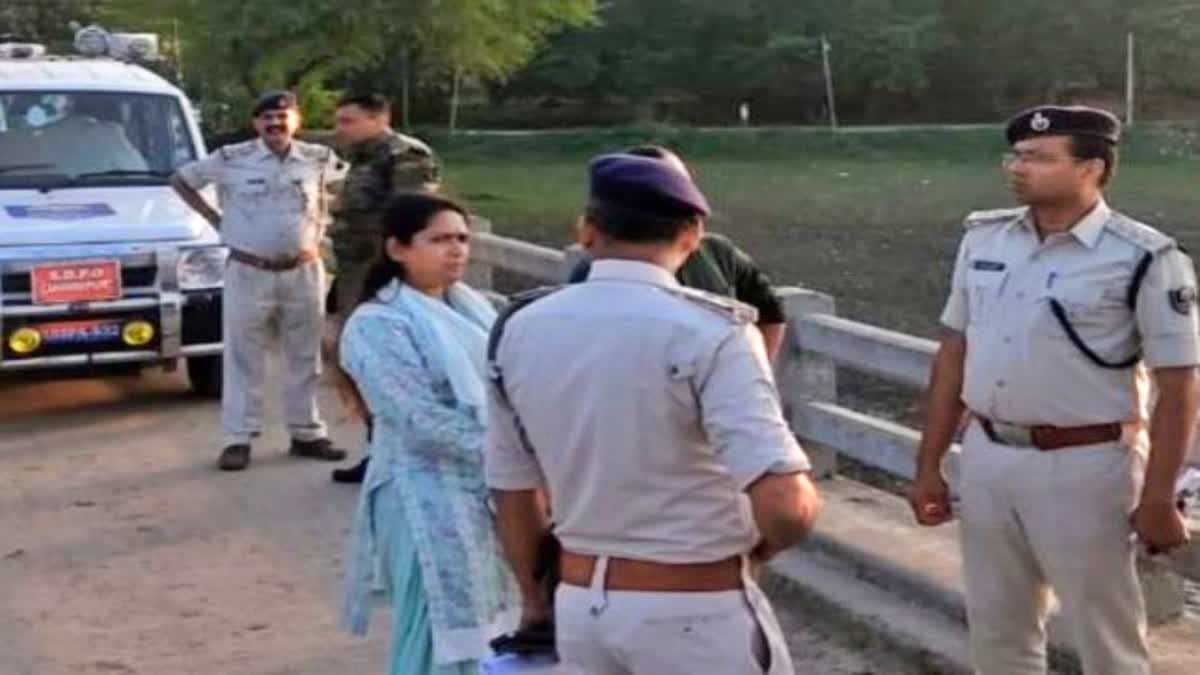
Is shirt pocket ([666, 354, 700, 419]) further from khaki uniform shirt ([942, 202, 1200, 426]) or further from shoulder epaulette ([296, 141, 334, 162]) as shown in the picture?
shoulder epaulette ([296, 141, 334, 162])

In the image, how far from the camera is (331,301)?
1130 centimetres

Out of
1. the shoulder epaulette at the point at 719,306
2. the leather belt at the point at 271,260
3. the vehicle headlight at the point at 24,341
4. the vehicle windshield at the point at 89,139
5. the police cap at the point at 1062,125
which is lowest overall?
the vehicle headlight at the point at 24,341

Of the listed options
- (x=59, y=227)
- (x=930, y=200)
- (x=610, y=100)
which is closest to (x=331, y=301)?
(x=59, y=227)

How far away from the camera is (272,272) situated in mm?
10516

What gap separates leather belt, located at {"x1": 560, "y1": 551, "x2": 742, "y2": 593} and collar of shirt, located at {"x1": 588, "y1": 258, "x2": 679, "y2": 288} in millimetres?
489

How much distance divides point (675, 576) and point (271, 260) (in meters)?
7.03

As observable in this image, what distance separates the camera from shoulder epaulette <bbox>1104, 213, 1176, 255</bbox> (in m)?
4.90

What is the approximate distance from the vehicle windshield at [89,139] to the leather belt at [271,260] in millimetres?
2253

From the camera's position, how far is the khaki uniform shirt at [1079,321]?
4.88m

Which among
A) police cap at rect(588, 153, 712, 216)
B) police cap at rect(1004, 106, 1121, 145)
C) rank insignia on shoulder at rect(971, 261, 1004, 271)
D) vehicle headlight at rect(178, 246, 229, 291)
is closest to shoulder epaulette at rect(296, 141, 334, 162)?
vehicle headlight at rect(178, 246, 229, 291)

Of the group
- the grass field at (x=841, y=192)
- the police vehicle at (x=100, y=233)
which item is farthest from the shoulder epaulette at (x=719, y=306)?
the grass field at (x=841, y=192)

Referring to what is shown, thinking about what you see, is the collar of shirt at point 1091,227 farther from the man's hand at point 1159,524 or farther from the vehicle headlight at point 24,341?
the vehicle headlight at point 24,341

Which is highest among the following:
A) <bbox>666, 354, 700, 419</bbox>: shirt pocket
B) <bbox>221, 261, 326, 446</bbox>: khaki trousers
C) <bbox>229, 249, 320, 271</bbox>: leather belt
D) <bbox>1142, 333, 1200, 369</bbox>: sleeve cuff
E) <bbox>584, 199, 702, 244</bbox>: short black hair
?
<bbox>584, 199, 702, 244</bbox>: short black hair

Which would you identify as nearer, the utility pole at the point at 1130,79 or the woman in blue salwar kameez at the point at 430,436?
the woman in blue salwar kameez at the point at 430,436
